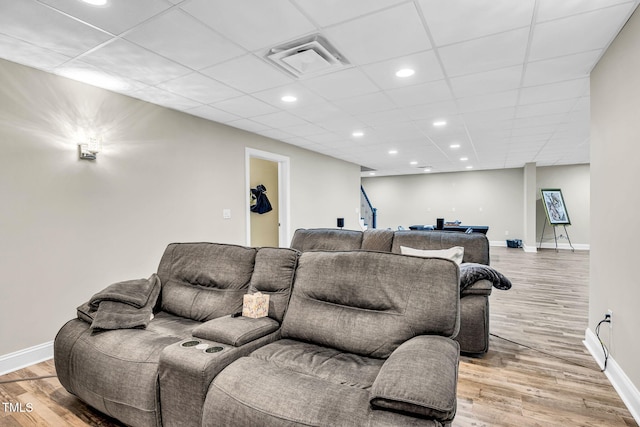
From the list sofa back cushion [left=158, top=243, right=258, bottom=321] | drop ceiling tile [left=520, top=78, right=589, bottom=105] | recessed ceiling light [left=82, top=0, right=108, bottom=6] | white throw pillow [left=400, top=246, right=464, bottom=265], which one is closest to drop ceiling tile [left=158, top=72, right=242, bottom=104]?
recessed ceiling light [left=82, top=0, right=108, bottom=6]

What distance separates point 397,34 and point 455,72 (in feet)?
3.02

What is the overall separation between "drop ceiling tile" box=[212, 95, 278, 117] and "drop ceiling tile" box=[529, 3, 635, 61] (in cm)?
258

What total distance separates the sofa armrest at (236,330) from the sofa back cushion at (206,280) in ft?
0.83

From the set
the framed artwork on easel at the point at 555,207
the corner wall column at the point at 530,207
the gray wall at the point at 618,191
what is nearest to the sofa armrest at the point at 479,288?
the gray wall at the point at 618,191

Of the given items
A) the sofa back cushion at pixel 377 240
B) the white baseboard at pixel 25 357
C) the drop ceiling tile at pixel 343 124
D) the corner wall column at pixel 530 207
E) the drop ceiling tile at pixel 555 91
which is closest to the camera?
the white baseboard at pixel 25 357

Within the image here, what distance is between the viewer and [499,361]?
2.61 m

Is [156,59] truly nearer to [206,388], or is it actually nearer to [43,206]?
[43,206]

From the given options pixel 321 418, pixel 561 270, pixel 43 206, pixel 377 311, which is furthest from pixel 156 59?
pixel 561 270

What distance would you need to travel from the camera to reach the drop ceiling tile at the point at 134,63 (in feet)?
7.84

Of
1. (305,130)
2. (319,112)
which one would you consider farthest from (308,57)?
(305,130)

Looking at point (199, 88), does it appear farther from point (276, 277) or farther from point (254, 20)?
point (276, 277)

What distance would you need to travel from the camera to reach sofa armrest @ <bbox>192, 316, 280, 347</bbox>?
171 centimetres

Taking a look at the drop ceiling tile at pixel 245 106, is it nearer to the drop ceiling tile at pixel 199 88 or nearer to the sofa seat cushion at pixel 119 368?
the drop ceiling tile at pixel 199 88

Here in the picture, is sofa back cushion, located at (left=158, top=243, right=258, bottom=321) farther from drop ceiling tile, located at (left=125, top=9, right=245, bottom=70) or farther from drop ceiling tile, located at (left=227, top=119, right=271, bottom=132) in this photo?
drop ceiling tile, located at (left=227, top=119, right=271, bottom=132)
